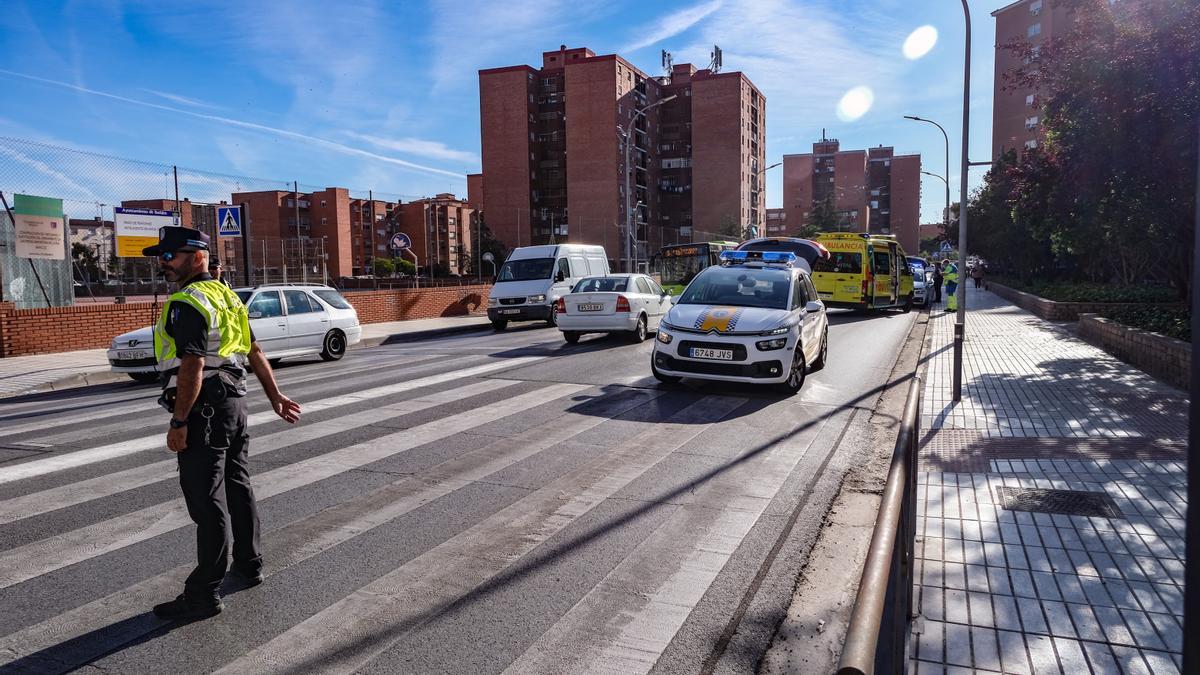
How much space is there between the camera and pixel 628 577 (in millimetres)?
Answer: 3990

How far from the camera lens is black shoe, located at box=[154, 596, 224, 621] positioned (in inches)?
138

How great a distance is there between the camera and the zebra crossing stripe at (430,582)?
3184 millimetres

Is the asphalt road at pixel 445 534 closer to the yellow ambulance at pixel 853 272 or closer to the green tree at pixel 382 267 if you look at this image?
the yellow ambulance at pixel 853 272

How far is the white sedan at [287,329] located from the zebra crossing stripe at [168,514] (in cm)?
662

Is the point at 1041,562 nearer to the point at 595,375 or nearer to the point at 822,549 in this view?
the point at 822,549

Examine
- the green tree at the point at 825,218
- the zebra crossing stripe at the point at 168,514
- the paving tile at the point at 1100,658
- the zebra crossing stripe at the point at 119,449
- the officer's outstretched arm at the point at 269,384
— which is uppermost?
the green tree at the point at 825,218

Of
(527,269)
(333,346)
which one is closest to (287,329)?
(333,346)

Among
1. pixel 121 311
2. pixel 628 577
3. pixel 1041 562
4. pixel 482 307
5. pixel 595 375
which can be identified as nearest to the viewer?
pixel 628 577

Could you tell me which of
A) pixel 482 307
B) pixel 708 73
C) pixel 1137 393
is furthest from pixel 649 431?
pixel 708 73

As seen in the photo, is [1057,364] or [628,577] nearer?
[628,577]

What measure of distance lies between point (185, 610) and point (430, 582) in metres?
1.09

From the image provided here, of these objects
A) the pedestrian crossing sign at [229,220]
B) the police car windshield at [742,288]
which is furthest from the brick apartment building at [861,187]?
the police car windshield at [742,288]

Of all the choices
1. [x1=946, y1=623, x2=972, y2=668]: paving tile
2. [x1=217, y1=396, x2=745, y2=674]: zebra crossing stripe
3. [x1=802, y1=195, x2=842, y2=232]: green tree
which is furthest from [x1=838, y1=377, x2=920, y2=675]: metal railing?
[x1=802, y1=195, x2=842, y2=232]: green tree

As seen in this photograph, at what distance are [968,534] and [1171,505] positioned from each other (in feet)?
5.39
